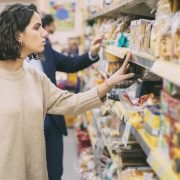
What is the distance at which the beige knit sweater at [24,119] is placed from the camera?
2.00 metres

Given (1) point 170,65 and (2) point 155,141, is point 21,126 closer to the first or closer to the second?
(2) point 155,141

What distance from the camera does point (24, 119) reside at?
81.1 inches

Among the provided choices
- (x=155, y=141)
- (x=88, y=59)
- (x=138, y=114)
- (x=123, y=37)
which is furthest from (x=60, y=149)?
(x=155, y=141)

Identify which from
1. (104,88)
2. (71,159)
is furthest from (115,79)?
(71,159)

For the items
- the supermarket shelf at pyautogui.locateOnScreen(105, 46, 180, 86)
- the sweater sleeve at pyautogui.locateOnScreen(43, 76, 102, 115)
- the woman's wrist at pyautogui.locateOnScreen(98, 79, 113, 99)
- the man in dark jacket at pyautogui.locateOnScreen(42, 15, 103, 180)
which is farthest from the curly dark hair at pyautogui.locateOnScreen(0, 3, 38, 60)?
the man in dark jacket at pyautogui.locateOnScreen(42, 15, 103, 180)

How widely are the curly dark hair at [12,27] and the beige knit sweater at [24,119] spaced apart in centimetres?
11

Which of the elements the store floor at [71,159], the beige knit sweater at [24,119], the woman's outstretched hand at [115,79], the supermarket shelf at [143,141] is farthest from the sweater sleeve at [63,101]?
the store floor at [71,159]

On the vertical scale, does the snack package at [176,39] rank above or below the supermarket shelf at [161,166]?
above

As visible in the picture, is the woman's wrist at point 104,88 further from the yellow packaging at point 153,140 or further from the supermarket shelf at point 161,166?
the supermarket shelf at point 161,166

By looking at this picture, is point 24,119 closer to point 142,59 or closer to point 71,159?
point 142,59

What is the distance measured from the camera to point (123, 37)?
228 centimetres

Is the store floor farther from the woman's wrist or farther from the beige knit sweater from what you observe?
the woman's wrist

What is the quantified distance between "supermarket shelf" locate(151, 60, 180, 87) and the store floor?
3038 mm

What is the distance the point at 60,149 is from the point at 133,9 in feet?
4.63
